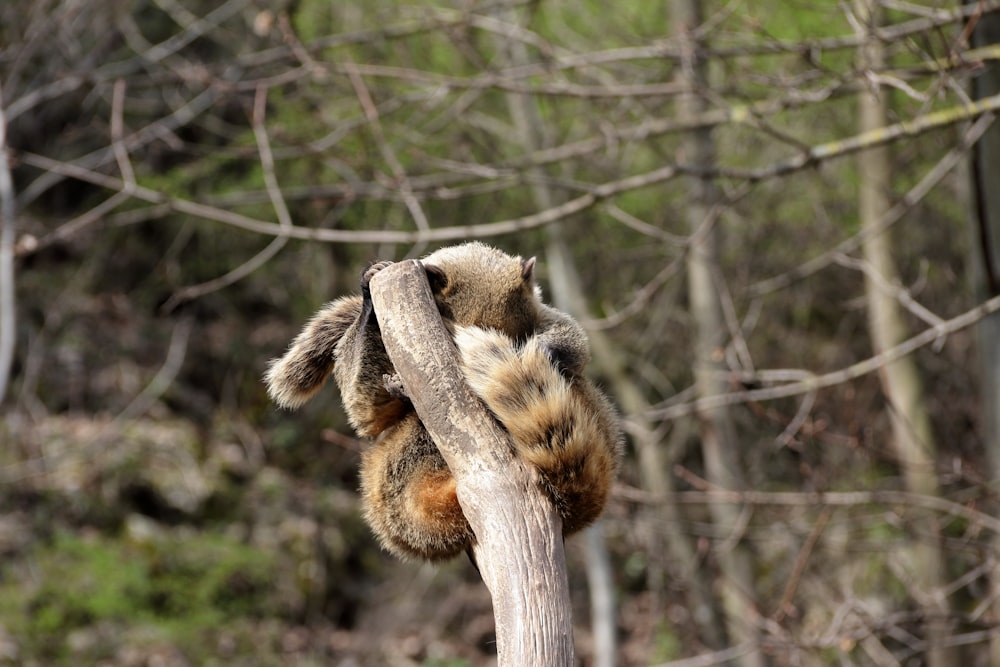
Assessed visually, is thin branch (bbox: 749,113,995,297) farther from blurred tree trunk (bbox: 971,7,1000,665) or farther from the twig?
the twig

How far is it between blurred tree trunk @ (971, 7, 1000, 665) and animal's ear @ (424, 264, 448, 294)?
306 centimetres

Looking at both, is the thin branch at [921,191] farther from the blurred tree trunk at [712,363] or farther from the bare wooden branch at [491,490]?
the bare wooden branch at [491,490]

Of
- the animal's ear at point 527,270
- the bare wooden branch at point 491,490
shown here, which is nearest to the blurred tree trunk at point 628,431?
the animal's ear at point 527,270

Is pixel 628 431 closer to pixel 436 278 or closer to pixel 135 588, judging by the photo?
pixel 135 588

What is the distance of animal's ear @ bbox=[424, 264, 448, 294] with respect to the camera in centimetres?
274

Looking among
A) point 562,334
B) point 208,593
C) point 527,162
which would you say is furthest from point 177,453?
point 562,334

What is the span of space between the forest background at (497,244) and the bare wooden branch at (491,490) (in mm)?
2532

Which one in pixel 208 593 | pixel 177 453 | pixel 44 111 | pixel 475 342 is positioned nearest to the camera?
pixel 475 342

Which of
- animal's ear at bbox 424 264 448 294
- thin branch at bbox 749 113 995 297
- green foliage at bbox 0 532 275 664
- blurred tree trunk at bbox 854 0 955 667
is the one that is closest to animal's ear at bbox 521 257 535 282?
animal's ear at bbox 424 264 448 294

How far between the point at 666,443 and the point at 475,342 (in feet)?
27.7

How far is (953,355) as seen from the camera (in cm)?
977

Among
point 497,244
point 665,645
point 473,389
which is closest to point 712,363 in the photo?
point 497,244

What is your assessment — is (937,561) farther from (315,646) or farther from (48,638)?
(48,638)

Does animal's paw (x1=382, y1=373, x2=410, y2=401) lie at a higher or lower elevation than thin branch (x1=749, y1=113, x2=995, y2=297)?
lower
